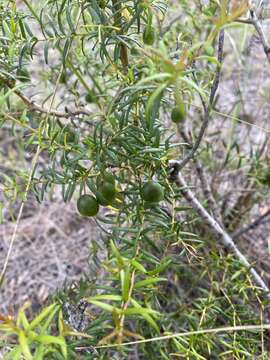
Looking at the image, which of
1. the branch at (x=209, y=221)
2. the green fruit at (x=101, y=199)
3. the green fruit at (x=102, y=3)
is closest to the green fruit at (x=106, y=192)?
the green fruit at (x=101, y=199)

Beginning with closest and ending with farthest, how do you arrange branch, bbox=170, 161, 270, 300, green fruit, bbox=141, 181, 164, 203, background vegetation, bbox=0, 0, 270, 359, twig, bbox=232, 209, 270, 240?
background vegetation, bbox=0, 0, 270, 359 < green fruit, bbox=141, 181, 164, 203 < branch, bbox=170, 161, 270, 300 < twig, bbox=232, 209, 270, 240

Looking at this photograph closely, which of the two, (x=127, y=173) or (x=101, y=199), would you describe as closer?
(x=101, y=199)

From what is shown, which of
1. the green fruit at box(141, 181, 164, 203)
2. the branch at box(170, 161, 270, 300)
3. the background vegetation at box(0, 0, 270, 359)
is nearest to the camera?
the background vegetation at box(0, 0, 270, 359)

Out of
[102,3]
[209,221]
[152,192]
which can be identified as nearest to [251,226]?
[209,221]

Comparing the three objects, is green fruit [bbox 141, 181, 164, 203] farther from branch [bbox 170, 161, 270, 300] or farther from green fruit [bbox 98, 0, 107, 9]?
green fruit [bbox 98, 0, 107, 9]

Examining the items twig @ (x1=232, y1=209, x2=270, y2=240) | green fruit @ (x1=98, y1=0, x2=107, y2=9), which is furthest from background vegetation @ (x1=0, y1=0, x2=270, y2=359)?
twig @ (x1=232, y1=209, x2=270, y2=240)

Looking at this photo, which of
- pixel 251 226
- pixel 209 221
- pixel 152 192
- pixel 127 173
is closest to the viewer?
pixel 152 192

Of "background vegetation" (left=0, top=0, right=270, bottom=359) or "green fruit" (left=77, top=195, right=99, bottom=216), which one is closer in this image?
"background vegetation" (left=0, top=0, right=270, bottom=359)

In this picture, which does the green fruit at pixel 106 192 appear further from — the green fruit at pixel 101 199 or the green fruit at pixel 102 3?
the green fruit at pixel 102 3

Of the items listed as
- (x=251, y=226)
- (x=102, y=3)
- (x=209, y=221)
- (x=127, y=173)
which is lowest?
(x=251, y=226)

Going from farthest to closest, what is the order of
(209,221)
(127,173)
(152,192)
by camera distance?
(209,221)
(127,173)
(152,192)

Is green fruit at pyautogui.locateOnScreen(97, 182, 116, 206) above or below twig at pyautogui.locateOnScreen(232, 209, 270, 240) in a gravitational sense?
above

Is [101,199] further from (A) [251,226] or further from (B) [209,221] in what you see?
(A) [251,226]

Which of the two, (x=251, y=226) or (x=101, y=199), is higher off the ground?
(x=101, y=199)
